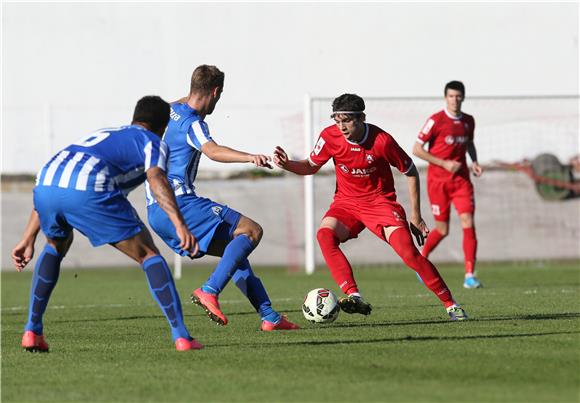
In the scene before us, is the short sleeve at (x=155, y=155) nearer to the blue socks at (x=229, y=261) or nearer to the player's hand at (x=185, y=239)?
the player's hand at (x=185, y=239)

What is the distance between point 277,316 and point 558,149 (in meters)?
12.7

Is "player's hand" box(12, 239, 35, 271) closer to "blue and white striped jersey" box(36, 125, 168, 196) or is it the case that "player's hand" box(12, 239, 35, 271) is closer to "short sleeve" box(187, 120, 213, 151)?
"blue and white striped jersey" box(36, 125, 168, 196)

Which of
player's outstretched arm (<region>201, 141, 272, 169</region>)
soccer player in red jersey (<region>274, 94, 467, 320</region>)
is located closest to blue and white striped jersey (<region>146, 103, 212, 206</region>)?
player's outstretched arm (<region>201, 141, 272, 169</region>)

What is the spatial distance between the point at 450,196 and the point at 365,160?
4959 mm

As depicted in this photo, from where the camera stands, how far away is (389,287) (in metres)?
14.9

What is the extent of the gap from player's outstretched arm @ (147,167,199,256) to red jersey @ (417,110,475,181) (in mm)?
7497

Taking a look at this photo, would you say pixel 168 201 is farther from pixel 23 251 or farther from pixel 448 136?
pixel 448 136

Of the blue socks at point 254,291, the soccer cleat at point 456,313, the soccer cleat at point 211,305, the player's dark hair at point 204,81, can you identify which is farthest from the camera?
the soccer cleat at point 456,313

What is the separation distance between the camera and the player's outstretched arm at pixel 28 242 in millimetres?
8000

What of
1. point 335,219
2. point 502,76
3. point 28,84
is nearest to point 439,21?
point 502,76

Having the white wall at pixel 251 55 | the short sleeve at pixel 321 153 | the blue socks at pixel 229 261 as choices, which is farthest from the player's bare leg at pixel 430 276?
the white wall at pixel 251 55

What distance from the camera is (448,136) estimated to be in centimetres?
1466

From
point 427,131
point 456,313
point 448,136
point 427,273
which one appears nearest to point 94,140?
point 427,273

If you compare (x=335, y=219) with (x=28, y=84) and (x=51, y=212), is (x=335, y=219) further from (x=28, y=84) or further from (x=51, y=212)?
(x=28, y=84)
